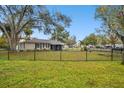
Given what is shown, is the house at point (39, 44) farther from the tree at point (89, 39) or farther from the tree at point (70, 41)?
the tree at point (89, 39)

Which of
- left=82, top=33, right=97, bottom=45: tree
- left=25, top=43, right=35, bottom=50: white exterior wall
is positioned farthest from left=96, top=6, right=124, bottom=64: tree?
left=25, top=43, right=35, bottom=50: white exterior wall

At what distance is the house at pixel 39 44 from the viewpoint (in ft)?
135

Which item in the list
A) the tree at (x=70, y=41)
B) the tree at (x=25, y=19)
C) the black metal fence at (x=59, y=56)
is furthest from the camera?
the tree at (x=70, y=41)

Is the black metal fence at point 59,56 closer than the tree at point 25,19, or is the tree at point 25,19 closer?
the black metal fence at point 59,56

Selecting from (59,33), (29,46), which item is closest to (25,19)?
(59,33)

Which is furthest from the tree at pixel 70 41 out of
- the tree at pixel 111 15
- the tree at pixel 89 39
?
the tree at pixel 111 15

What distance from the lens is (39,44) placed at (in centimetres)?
4338

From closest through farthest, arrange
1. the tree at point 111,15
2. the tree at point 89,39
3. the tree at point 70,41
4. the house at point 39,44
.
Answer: the tree at point 111,15 → the tree at point 89,39 → the house at point 39,44 → the tree at point 70,41

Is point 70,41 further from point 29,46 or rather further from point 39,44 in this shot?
point 29,46

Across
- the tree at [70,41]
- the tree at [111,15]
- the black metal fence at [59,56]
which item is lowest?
the black metal fence at [59,56]

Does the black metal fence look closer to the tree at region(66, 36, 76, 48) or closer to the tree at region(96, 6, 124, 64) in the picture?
the tree at region(96, 6, 124, 64)

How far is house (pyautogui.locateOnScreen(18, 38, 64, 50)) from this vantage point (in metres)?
41.1

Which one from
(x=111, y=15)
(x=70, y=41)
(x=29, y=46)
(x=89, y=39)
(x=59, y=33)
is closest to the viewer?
(x=111, y=15)

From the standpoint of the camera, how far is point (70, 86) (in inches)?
265
